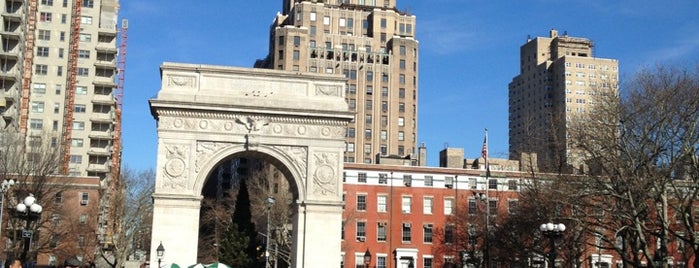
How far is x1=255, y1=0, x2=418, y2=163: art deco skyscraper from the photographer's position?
10444 centimetres

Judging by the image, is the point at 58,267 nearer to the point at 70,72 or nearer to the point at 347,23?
the point at 70,72

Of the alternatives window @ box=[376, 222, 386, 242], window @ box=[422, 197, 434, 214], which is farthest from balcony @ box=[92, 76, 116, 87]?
window @ box=[422, 197, 434, 214]

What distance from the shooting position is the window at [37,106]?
3459 inches

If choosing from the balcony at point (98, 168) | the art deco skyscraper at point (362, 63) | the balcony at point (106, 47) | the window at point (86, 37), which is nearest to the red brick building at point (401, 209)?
the balcony at point (98, 168)

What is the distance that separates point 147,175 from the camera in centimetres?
7694

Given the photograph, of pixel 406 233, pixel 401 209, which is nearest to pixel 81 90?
pixel 401 209

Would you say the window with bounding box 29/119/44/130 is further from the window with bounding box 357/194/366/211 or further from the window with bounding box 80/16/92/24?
the window with bounding box 357/194/366/211

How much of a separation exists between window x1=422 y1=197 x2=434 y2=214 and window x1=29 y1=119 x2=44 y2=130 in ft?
132

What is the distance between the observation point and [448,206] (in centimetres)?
6906

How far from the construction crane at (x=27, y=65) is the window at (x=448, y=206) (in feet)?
131

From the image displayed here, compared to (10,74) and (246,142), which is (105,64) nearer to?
(10,74)

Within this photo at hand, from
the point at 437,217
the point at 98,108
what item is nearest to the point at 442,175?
the point at 437,217

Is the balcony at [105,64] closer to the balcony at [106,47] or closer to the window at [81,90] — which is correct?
the balcony at [106,47]

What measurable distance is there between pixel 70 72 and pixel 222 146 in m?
49.7
